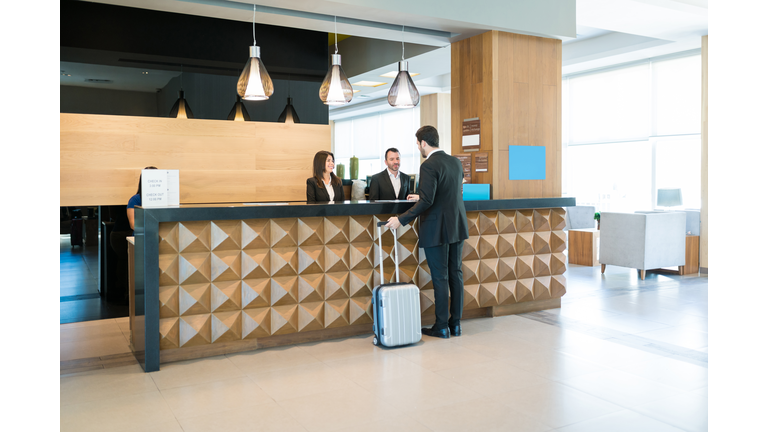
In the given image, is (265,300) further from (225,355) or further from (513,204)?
(513,204)

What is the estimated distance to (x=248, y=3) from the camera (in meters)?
4.90

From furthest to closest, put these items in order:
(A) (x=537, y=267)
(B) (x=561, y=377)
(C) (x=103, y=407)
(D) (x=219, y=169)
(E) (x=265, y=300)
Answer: (D) (x=219, y=169)
(A) (x=537, y=267)
(E) (x=265, y=300)
(B) (x=561, y=377)
(C) (x=103, y=407)

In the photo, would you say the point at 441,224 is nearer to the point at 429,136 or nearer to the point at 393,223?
the point at 393,223

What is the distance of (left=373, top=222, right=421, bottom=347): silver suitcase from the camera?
441 centimetres

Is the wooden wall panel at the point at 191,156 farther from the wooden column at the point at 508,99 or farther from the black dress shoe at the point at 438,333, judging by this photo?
the black dress shoe at the point at 438,333

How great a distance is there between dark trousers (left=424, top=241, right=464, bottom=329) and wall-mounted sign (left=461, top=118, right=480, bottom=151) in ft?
4.85

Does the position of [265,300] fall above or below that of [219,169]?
below

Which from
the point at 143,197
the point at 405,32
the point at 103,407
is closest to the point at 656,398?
the point at 103,407

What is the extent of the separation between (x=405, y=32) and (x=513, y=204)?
6.80ft

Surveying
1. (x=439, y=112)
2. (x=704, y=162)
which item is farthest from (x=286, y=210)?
(x=439, y=112)

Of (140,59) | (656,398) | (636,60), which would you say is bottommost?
Answer: (656,398)

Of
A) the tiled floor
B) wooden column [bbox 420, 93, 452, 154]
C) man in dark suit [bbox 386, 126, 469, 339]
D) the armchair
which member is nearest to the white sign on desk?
the tiled floor

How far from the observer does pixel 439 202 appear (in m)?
4.68

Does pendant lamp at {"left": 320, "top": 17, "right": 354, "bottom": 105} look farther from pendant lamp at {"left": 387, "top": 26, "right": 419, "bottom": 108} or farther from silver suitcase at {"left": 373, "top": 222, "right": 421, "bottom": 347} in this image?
silver suitcase at {"left": 373, "top": 222, "right": 421, "bottom": 347}
